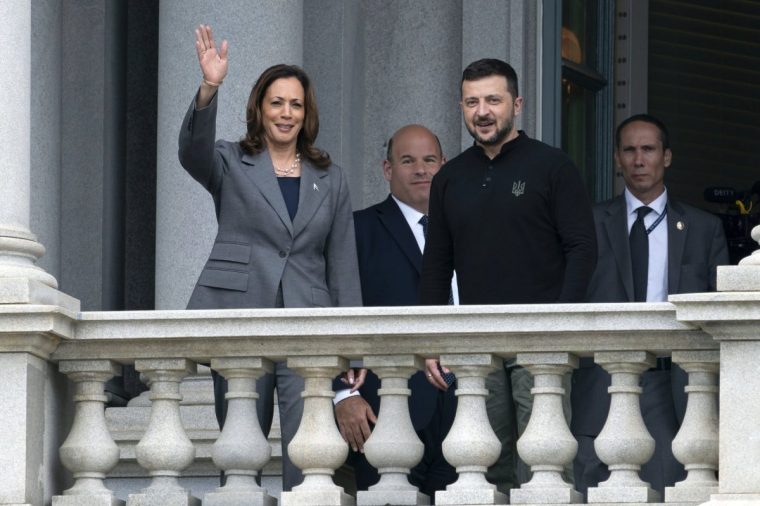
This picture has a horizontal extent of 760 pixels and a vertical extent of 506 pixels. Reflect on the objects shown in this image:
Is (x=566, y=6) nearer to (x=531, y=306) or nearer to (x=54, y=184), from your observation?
(x=54, y=184)

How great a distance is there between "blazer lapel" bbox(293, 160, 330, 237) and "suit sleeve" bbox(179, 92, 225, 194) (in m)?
0.41

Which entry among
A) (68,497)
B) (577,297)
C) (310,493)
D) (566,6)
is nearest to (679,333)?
(577,297)

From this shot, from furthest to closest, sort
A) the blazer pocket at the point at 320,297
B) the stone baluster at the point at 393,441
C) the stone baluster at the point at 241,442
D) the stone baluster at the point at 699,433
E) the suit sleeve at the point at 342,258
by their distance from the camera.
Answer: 1. the suit sleeve at the point at 342,258
2. the blazer pocket at the point at 320,297
3. the stone baluster at the point at 241,442
4. the stone baluster at the point at 393,441
5. the stone baluster at the point at 699,433

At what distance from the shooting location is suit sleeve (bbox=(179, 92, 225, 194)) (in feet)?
36.0

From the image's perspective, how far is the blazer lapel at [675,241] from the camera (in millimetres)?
12031

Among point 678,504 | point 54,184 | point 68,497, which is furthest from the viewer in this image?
point 54,184

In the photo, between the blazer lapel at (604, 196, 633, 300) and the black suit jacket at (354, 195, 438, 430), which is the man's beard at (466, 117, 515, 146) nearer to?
the black suit jacket at (354, 195, 438, 430)

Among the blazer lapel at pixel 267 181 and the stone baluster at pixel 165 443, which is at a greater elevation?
the blazer lapel at pixel 267 181

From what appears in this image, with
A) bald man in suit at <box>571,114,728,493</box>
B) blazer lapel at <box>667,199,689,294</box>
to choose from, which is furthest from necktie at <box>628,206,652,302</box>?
blazer lapel at <box>667,199,689,294</box>

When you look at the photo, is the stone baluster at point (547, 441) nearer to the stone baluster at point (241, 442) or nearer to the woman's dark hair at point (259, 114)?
the stone baluster at point (241, 442)

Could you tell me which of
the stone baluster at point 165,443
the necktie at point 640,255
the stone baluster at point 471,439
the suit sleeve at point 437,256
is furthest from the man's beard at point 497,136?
the stone baluster at point 165,443

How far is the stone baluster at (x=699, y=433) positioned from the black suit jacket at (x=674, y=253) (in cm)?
145

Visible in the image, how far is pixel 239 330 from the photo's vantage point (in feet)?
35.4

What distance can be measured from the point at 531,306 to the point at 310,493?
1.21 metres
